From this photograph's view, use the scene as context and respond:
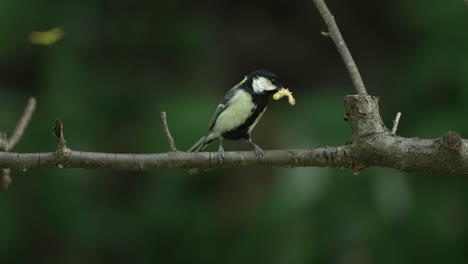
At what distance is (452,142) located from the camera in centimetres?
166

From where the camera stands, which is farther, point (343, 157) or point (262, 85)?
point (262, 85)

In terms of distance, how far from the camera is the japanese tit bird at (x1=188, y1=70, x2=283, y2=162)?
259cm

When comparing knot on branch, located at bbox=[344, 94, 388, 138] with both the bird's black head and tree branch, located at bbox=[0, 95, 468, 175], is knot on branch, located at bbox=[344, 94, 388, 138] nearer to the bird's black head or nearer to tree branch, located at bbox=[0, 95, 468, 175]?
tree branch, located at bbox=[0, 95, 468, 175]

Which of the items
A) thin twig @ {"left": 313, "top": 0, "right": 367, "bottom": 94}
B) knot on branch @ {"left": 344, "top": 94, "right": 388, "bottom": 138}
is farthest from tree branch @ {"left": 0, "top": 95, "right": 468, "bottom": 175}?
thin twig @ {"left": 313, "top": 0, "right": 367, "bottom": 94}

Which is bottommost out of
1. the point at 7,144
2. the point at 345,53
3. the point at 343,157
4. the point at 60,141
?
the point at 7,144

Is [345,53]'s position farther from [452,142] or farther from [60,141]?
[60,141]

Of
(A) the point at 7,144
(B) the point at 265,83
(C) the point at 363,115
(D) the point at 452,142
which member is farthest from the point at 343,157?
(A) the point at 7,144

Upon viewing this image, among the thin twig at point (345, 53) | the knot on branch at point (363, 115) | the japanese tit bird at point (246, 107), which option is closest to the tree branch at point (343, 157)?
the knot on branch at point (363, 115)

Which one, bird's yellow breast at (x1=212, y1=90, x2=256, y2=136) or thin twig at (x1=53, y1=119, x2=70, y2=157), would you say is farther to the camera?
bird's yellow breast at (x1=212, y1=90, x2=256, y2=136)

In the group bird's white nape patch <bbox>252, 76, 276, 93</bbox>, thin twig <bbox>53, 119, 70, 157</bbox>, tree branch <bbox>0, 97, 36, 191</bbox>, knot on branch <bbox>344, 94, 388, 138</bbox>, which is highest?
knot on branch <bbox>344, 94, 388, 138</bbox>

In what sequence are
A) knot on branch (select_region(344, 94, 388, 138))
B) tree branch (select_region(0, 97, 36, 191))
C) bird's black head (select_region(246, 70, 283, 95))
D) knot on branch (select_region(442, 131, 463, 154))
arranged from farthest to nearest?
bird's black head (select_region(246, 70, 283, 95)) < tree branch (select_region(0, 97, 36, 191)) < knot on branch (select_region(344, 94, 388, 138)) < knot on branch (select_region(442, 131, 463, 154))

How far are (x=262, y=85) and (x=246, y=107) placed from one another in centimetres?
11

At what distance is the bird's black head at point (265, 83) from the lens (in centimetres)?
257

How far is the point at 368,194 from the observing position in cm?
339
